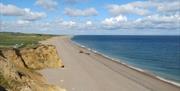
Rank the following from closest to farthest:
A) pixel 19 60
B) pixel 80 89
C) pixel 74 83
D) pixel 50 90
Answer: pixel 50 90 → pixel 80 89 → pixel 74 83 → pixel 19 60

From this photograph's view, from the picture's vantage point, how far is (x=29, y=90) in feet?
55.1

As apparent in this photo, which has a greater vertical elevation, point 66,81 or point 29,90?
point 29,90

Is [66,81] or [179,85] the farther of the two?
[179,85]

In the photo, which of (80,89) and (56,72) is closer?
(80,89)

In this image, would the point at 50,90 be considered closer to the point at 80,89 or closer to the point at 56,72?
the point at 80,89

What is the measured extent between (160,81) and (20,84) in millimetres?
30238

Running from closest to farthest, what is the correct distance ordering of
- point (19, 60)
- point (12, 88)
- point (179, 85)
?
point (12, 88)
point (19, 60)
point (179, 85)

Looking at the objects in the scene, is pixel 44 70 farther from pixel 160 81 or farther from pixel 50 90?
pixel 50 90

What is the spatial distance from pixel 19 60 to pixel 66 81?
6664mm

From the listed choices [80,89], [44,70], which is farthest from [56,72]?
[80,89]

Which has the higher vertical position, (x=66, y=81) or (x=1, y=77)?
(x=1, y=77)

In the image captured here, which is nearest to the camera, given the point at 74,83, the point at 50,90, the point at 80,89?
the point at 50,90

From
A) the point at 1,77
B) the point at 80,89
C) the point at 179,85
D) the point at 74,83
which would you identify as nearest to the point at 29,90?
the point at 1,77

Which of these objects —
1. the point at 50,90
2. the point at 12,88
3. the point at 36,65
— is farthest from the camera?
the point at 36,65
